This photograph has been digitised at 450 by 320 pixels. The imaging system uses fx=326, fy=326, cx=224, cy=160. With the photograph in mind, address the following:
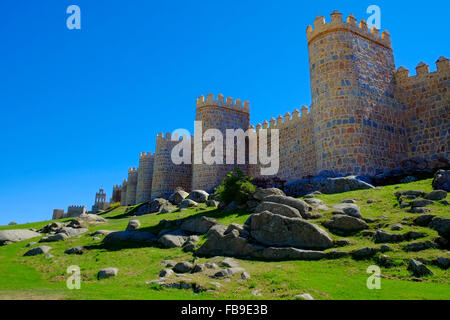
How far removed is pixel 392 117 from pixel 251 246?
46.9 feet

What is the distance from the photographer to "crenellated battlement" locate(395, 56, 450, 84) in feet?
61.5

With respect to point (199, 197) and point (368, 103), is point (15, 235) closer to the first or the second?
point (199, 197)

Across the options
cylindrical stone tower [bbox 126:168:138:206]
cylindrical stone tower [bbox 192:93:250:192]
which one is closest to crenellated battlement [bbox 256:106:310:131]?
cylindrical stone tower [bbox 192:93:250:192]

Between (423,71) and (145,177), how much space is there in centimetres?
3267

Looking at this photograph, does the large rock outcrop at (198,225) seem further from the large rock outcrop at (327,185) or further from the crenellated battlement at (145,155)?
the crenellated battlement at (145,155)

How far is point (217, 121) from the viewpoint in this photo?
31.2 meters

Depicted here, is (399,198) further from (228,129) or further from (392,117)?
(228,129)

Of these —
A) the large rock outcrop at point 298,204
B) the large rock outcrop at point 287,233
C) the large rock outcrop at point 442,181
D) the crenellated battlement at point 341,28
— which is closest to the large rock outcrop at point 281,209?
the large rock outcrop at point 298,204

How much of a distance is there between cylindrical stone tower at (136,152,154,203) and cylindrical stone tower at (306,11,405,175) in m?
27.5

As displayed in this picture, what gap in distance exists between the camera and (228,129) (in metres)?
31.4

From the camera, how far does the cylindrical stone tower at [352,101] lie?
17984 mm

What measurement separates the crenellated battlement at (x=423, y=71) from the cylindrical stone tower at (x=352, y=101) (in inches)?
23.2

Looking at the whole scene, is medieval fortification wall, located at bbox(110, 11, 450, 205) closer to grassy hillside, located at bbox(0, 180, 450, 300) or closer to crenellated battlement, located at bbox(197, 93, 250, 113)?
grassy hillside, located at bbox(0, 180, 450, 300)
